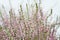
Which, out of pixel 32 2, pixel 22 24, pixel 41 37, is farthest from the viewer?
pixel 32 2

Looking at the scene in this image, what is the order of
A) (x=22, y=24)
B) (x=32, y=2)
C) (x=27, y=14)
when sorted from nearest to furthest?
(x=22, y=24) < (x=27, y=14) < (x=32, y=2)

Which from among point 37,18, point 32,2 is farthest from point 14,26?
point 32,2

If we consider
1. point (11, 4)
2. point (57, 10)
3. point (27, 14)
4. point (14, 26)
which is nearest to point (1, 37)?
point (14, 26)

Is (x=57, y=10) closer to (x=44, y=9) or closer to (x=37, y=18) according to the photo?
(x=44, y=9)

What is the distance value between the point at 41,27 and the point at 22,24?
0.16 metres

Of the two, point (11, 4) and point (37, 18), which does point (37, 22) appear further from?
point (11, 4)

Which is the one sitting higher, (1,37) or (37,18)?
(37,18)

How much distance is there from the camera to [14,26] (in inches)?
62.6

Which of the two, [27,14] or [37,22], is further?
[27,14]

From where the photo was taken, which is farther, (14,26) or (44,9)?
(44,9)

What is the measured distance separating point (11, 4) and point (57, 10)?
0.43m

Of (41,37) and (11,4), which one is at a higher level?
(11,4)

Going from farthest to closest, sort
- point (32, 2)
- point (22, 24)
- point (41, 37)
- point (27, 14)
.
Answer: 1. point (32, 2)
2. point (27, 14)
3. point (22, 24)
4. point (41, 37)

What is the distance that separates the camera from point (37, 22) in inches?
58.3
